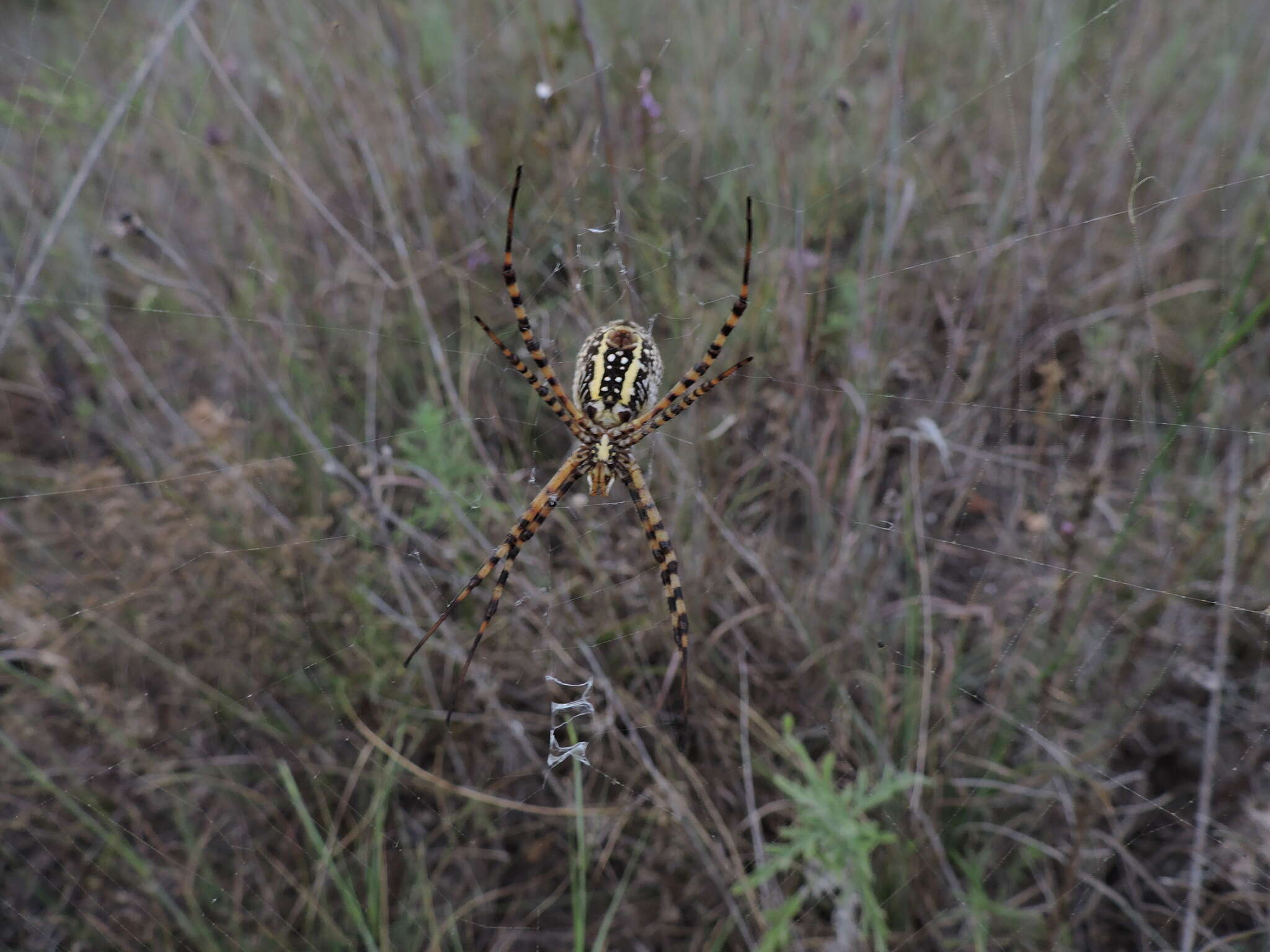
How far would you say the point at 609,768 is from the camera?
2.95m

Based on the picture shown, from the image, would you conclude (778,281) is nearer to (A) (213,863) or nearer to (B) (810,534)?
(B) (810,534)

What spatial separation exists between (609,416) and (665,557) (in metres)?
0.56

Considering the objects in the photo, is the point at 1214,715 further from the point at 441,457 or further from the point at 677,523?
the point at 441,457

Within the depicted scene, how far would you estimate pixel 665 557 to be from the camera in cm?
289

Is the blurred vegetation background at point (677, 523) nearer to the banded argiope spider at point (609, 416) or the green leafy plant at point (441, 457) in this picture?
the green leafy plant at point (441, 457)

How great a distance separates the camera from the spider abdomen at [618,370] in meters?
2.63

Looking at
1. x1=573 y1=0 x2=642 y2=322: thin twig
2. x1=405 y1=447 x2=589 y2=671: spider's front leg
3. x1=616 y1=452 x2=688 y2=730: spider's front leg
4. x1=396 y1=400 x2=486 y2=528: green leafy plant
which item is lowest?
x1=616 y1=452 x2=688 y2=730: spider's front leg

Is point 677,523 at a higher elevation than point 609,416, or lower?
lower

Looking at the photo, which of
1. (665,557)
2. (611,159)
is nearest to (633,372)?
(665,557)

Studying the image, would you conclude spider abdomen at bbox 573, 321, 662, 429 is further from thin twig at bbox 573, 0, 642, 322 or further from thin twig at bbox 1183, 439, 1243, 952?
thin twig at bbox 1183, 439, 1243, 952

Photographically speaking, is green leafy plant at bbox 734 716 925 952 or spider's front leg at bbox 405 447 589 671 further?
spider's front leg at bbox 405 447 589 671

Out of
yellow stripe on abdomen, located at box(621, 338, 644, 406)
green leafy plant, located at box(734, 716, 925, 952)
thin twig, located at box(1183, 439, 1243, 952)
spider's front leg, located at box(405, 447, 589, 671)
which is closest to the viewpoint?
green leafy plant, located at box(734, 716, 925, 952)

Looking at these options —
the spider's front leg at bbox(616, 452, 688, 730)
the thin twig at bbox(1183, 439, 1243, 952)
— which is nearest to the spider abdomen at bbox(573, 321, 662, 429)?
the spider's front leg at bbox(616, 452, 688, 730)

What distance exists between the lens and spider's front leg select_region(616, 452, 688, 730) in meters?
2.83
